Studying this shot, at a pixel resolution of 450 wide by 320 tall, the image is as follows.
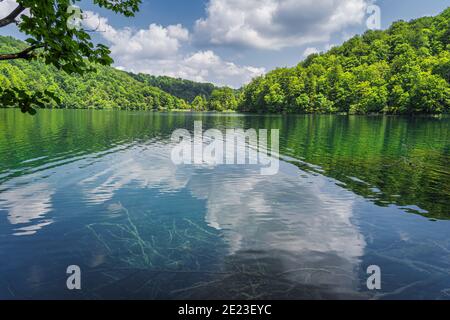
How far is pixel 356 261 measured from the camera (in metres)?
11.8

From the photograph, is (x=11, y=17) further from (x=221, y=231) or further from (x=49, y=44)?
(x=221, y=231)

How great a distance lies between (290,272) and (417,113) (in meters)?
158

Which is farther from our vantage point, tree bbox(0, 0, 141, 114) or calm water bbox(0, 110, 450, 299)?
calm water bbox(0, 110, 450, 299)

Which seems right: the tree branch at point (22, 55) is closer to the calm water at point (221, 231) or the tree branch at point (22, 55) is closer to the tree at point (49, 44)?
the tree at point (49, 44)

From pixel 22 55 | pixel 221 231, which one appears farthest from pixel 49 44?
pixel 221 231

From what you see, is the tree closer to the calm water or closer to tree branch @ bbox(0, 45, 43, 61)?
tree branch @ bbox(0, 45, 43, 61)

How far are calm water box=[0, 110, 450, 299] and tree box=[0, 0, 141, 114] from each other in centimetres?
631

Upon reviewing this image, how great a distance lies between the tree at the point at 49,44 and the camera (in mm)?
5789

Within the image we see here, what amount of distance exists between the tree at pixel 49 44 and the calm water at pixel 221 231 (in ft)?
20.7

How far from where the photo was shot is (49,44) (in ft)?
18.6

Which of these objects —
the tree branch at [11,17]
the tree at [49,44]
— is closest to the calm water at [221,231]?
the tree at [49,44]

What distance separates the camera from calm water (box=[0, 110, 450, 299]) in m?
10.1

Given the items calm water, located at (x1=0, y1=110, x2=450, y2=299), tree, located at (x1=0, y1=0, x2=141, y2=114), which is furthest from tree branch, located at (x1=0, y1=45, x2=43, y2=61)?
calm water, located at (x1=0, y1=110, x2=450, y2=299)

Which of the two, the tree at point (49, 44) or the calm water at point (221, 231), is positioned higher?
the tree at point (49, 44)
